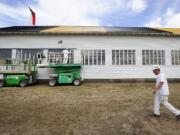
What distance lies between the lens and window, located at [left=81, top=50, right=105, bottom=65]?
15625 mm

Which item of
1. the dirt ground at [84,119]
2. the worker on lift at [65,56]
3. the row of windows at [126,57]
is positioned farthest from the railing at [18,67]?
the dirt ground at [84,119]

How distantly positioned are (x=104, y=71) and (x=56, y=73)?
4.08m

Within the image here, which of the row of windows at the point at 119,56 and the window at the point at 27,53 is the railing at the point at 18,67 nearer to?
the window at the point at 27,53

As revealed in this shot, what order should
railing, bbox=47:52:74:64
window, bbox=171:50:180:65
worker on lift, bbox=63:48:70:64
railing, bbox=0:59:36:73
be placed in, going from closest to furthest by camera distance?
railing, bbox=0:59:36:73, worker on lift, bbox=63:48:70:64, railing, bbox=47:52:74:64, window, bbox=171:50:180:65

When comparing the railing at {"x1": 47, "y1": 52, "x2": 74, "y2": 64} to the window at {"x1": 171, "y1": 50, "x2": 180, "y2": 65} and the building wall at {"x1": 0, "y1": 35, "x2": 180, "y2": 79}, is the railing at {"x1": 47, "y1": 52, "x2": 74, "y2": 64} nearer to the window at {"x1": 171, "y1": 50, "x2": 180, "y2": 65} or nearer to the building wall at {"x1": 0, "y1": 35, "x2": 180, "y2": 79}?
the building wall at {"x1": 0, "y1": 35, "x2": 180, "y2": 79}

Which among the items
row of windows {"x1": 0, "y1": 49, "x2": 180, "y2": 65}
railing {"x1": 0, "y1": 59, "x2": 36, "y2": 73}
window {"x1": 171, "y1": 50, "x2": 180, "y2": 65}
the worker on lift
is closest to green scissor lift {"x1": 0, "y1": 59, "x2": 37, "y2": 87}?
railing {"x1": 0, "y1": 59, "x2": 36, "y2": 73}

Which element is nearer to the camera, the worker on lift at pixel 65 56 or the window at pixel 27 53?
the worker on lift at pixel 65 56

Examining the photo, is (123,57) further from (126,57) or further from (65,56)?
(65,56)

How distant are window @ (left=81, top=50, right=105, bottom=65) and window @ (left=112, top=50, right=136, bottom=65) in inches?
39.6

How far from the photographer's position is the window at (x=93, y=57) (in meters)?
15.6

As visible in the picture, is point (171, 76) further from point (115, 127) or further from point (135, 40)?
point (115, 127)

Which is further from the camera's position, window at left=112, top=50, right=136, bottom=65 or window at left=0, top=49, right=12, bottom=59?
window at left=112, top=50, right=136, bottom=65

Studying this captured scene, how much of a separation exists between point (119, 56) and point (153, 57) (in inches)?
115

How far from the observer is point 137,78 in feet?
51.3
